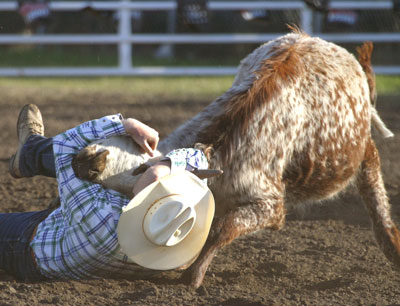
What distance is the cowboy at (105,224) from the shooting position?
275cm

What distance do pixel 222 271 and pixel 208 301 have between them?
0.60 m

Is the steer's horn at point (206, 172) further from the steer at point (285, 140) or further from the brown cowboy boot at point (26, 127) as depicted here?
the brown cowboy boot at point (26, 127)

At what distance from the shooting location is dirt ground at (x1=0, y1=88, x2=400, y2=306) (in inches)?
117

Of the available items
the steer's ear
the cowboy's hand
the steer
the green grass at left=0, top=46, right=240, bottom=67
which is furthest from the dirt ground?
the green grass at left=0, top=46, right=240, bottom=67

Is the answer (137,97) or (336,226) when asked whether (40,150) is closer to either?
(336,226)

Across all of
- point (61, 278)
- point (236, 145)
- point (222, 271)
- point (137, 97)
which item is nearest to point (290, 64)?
point (236, 145)

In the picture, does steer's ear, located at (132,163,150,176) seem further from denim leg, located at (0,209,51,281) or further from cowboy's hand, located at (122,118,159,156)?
denim leg, located at (0,209,51,281)

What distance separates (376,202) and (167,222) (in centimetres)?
166

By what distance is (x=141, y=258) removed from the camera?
2.83 m

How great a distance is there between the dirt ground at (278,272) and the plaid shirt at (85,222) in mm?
85

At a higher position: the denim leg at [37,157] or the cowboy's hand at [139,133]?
the cowboy's hand at [139,133]

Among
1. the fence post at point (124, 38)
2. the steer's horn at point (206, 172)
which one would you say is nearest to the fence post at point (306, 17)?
the fence post at point (124, 38)

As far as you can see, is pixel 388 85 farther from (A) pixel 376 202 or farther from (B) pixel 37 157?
(B) pixel 37 157

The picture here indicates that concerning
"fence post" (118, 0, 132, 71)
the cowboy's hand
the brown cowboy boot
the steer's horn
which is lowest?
"fence post" (118, 0, 132, 71)
